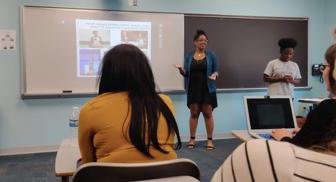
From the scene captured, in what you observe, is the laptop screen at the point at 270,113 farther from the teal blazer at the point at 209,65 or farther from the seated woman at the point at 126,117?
the teal blazer at the point at 209,65

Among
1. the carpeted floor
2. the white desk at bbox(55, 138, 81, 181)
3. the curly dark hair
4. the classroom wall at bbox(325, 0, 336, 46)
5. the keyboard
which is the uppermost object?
the classroom wall at bbox(325, 0, 336, 46)

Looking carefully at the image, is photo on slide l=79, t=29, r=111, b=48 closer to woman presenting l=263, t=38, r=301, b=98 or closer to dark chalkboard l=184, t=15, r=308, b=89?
dark chalkboard l=184, t=15, r=308, b=89

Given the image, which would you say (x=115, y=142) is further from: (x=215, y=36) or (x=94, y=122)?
(x=215, y=36)

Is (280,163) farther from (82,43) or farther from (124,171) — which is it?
(82,43)

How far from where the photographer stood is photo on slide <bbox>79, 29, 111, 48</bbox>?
449 cm

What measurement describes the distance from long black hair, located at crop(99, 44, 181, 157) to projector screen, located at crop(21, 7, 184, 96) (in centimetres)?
268

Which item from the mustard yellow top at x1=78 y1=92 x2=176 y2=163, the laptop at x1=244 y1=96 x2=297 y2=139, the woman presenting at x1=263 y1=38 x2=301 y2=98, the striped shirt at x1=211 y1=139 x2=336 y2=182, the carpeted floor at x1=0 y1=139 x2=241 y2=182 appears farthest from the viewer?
the woman presenting at x1=263 y1=38 x2=301 y2=98

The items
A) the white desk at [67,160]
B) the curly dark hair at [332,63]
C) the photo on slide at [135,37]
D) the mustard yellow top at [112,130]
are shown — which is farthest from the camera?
the photo on slide at [135,37]

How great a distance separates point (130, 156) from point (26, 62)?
333 cm

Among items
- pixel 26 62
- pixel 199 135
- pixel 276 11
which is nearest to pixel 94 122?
pixel 26 62

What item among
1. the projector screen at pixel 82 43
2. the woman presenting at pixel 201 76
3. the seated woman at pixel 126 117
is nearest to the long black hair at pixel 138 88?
the seated woman at pixel 126 117

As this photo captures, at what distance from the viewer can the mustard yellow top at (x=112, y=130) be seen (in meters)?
1.44

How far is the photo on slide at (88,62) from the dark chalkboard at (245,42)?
4.20ft

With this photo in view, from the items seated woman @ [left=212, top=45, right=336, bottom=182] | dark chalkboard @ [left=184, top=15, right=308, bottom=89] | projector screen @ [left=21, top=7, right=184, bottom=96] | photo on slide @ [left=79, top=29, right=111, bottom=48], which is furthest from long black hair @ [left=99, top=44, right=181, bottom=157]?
dark chalkboard @ [left=184, top=15, right=308, bottom=89]
